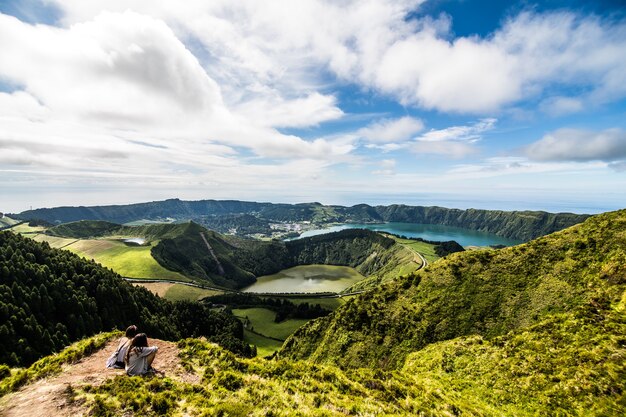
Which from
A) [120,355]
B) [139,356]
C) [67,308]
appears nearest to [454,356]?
[139,356]

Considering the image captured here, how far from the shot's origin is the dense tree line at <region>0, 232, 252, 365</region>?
100938mm

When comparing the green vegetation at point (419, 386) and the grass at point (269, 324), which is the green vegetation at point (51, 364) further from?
the grass at point (269, 324)

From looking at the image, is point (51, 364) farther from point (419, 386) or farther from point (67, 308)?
point (67, 308)

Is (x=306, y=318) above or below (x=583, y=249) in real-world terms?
below

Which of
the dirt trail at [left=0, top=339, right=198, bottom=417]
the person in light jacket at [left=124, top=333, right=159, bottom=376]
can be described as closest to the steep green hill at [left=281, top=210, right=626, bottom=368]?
the dirt trail at [left=0, top=339, right=198, bottom=417]

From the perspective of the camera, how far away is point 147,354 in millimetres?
20047

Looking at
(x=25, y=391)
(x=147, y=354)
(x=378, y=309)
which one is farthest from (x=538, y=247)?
(x=25, y=391)

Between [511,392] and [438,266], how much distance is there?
171 feet

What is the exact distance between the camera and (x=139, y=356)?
20.0 meters

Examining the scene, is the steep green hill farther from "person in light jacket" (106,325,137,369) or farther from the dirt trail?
"person in light jacket" (106,325,137,369)

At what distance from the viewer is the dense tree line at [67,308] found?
10094 centimetres

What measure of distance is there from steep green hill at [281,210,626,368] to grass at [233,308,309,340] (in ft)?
270

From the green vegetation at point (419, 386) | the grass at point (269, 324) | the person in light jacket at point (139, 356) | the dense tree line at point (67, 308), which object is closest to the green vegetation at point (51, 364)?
the green vegetation at point (419, 386)

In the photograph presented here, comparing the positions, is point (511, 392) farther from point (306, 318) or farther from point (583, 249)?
point (306, 318)
